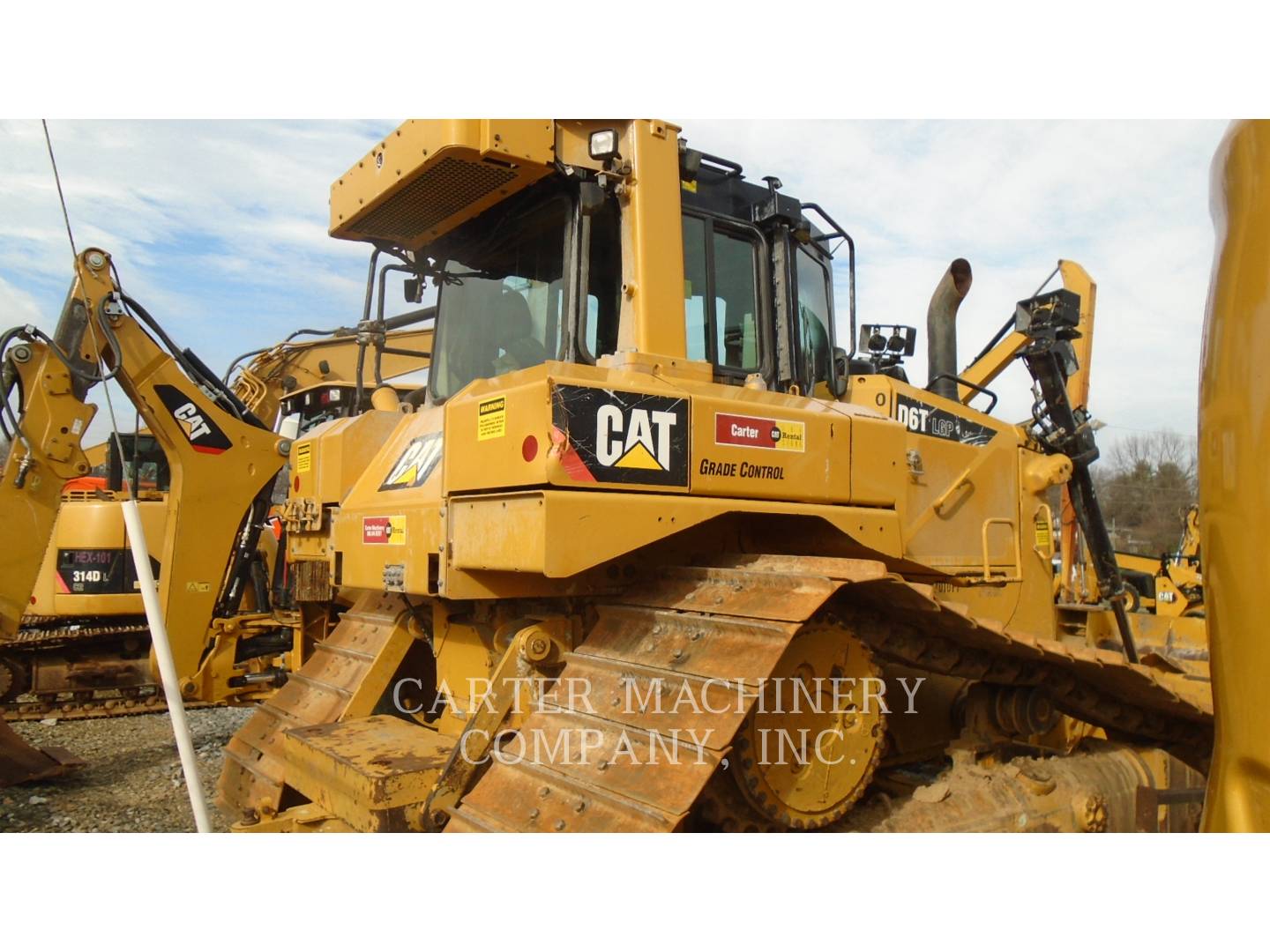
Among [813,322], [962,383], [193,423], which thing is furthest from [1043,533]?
[193,423]

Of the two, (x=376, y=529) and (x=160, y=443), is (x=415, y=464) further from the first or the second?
(x=160, y=443)

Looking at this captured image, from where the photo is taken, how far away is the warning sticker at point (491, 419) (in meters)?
3.07

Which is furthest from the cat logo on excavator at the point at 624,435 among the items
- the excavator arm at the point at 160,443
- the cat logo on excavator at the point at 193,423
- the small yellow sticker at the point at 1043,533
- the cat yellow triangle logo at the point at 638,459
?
the cat logo on excavator at the point at 193,423

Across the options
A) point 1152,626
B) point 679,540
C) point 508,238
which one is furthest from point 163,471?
point 1152,626

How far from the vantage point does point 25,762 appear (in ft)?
Answer: 19.0

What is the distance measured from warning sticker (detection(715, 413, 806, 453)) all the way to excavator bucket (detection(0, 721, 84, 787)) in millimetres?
5145

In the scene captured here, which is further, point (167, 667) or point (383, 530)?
point (383, 530)

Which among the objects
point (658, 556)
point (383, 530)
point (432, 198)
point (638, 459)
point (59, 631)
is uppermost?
point (432, 198)

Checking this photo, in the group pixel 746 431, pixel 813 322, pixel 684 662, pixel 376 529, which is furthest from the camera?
pixel 813 322

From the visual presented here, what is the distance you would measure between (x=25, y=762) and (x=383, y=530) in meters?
3.81

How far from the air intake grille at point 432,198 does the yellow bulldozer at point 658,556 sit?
0.02 m

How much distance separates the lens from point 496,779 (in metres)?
2.92

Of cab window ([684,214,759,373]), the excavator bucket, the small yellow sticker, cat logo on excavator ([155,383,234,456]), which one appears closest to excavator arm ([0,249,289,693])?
cat logo on excavator ([155,383,234,456])

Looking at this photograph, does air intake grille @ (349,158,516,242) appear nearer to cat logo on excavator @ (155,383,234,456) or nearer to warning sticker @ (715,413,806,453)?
warning sticker @ (715,413,806,453)
